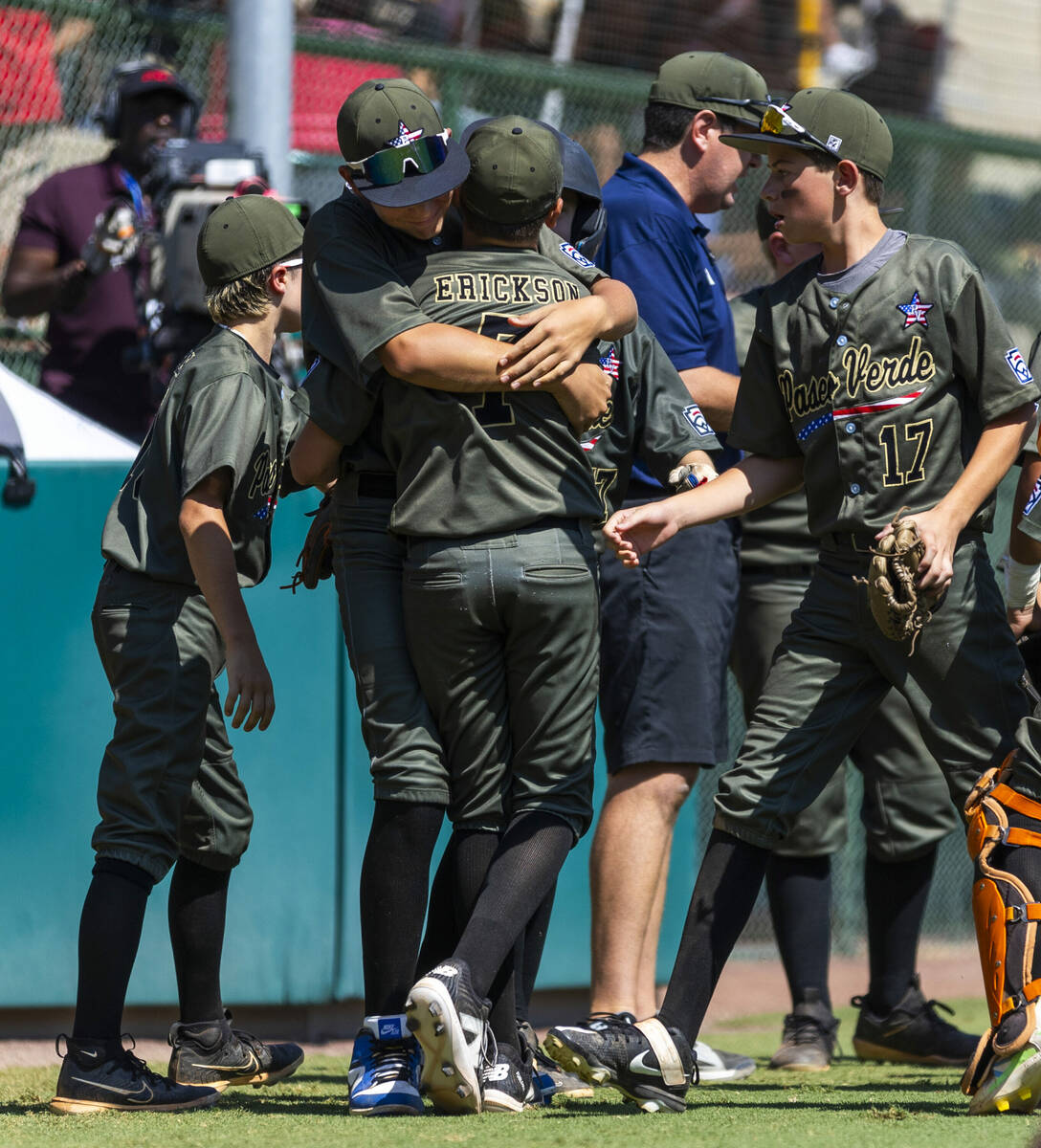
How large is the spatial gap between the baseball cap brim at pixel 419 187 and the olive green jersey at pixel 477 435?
174mm

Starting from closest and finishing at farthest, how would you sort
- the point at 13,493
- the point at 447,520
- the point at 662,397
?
the point at 447,520
the point at 662,397
the point at 13,493

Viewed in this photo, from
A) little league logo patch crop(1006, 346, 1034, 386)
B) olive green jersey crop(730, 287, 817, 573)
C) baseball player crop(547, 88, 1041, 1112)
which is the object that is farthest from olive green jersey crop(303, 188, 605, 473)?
olive green jersey crop(730, 287, 817, 573)

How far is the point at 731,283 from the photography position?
279 inches

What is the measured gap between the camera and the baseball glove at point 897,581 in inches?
123

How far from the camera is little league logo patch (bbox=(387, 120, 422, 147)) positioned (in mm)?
3203

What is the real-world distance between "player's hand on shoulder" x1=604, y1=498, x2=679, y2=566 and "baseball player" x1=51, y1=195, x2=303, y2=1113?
29.4 inches

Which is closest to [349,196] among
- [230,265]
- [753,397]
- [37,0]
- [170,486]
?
[230,265]

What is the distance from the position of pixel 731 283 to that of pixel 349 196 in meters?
3.92

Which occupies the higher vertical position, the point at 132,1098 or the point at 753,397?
the point at 753,397

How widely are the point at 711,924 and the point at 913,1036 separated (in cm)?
143

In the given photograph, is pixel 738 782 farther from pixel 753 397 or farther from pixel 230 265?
pixel 230 265

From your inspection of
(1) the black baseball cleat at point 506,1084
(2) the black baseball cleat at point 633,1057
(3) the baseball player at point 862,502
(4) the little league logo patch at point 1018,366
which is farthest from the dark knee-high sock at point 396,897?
(4) the little league logo patch at point 1018,366

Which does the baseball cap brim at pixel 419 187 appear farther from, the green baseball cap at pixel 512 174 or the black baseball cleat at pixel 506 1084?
the black baseball cleat at pixel 506 1084

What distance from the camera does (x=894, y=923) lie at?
14.9 feet
